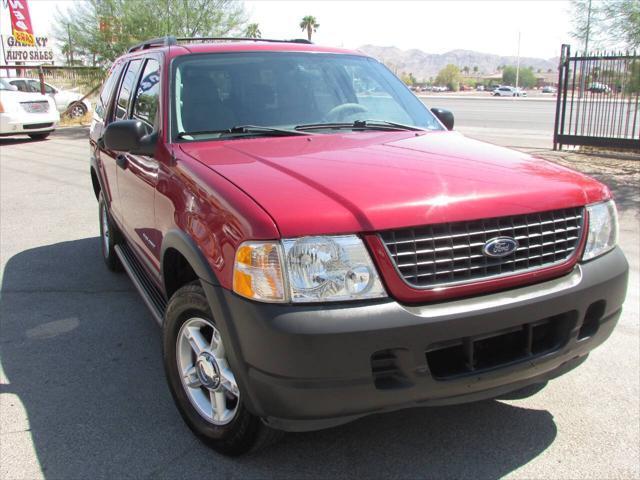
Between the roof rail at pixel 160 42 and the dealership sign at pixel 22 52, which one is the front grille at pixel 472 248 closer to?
the roof rail at pixel 160 42

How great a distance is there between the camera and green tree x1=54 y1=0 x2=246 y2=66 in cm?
1806

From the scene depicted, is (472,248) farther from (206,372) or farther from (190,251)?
(206,372)

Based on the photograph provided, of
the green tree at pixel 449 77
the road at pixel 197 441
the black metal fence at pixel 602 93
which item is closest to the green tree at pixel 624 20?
the black metal fence at pixel 602 93

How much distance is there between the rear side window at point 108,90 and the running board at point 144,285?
1.31 metres

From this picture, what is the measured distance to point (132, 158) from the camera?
12.7ft

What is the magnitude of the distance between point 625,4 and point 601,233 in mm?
9718

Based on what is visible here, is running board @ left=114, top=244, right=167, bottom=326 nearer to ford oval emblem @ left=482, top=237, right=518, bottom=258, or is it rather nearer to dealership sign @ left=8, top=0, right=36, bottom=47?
ford oval emblem @ left=482, top=237, right=518, bottom=258

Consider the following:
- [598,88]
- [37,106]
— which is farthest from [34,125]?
[598,88]

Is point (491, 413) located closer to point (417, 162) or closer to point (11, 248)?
point (417, 162)

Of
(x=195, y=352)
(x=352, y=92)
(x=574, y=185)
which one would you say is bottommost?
(x=195, y=352)

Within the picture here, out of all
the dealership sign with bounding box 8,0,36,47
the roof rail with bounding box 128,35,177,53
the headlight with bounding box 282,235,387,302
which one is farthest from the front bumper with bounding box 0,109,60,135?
the headlight with bounding box 282,235,387,302

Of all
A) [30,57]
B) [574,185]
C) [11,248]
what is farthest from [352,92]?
[30,57]

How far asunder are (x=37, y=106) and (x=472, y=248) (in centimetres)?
1687

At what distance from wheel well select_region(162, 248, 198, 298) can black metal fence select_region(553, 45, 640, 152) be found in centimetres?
1105
